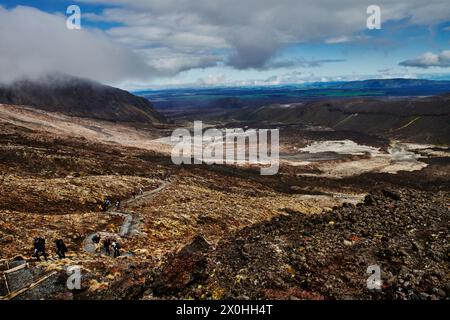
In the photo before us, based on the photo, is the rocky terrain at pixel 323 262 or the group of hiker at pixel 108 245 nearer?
the rocky terrain at pixel 323 262

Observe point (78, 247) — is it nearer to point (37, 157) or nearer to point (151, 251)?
point (151, 251)

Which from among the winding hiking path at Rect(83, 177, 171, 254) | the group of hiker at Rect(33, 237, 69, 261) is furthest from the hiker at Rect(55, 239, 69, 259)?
the winding hiking path at Rect(83, 177, 171, 254)

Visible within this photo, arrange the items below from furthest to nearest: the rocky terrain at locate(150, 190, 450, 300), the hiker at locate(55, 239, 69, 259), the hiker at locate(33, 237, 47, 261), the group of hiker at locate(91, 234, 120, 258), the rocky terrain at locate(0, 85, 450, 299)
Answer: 1. the group of hiker at locate(91, 234, 120, 258)
2. the hiker at locate(55, 239, 69, 259)
3. the hiker at locate(33, 237, 47, 261)
4. the rocky terrain at locate(0, 85, 450, 299)
5. the rocky terrain at locate(150, 190, 450, 300)

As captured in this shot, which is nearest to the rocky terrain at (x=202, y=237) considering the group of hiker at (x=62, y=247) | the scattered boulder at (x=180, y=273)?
the scattered boulder at (x=180, y=273)

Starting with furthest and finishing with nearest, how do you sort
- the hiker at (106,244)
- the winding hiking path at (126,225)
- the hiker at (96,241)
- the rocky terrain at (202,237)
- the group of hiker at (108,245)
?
the winding hiking path at (126,225) < the hiker at (96,241) < the hiker at (106,244) < the group of hiker at (108,245) < the rocky terrain at (202,237)

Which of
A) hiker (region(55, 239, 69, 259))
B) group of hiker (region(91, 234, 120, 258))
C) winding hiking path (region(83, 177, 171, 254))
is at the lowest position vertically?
winding hiking path (region(83, 177, 171, 254))

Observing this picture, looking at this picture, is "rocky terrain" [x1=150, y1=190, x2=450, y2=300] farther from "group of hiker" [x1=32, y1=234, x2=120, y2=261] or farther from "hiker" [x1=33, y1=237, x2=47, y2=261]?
"hiker" [x1=33, y1=237, x2=47, y2=261]

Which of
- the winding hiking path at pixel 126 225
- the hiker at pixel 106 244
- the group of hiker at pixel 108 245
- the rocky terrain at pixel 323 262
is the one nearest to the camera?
the rocky terrain at pixel 323 262

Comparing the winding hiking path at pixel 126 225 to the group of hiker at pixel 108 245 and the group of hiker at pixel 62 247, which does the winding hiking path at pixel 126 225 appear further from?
the group of hiker at pixel 62 247
